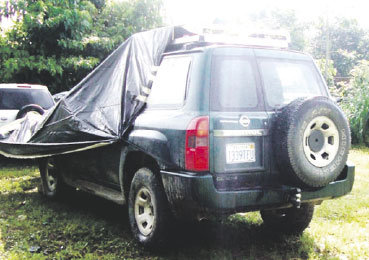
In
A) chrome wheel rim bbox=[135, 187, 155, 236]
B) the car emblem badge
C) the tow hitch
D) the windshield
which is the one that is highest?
the windshield

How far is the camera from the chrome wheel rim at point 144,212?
421 centimetres

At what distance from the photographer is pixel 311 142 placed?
3756 mm

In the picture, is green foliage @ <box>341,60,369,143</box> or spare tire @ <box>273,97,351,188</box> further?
green foliage @ <box>341,60,369,143</box>

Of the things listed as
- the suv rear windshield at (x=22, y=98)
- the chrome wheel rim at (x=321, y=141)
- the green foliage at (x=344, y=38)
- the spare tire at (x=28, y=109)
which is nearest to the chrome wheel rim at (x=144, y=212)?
the chrome wheel rim at (x=321, y=141)

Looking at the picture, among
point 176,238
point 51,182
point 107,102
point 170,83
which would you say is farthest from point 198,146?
point 51,182

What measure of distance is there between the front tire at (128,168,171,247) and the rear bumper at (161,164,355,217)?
0.60 feet

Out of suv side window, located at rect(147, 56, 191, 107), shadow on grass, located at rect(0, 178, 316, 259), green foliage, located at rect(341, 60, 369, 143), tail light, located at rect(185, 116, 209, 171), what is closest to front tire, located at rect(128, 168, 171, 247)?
shadow on grass, located at rect(0, 178, 316, 259)

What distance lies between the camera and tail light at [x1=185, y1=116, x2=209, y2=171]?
3.56m

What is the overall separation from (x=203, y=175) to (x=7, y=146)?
161 inches

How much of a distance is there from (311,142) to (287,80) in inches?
29.4

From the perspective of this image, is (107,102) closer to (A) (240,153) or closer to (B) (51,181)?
(A) (240,153)

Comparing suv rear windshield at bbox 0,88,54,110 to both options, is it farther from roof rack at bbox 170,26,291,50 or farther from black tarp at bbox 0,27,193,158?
roof rack at bbox 170,26,291,50

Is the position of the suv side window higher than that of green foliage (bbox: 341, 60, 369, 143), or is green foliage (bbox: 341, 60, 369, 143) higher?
the suv side window

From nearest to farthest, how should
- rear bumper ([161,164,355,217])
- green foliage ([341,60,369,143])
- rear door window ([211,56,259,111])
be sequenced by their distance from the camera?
rear bumper ([161,164,355,217])
rear door window ([211,56,259,111])
green foliage ([341,60,369,143])
